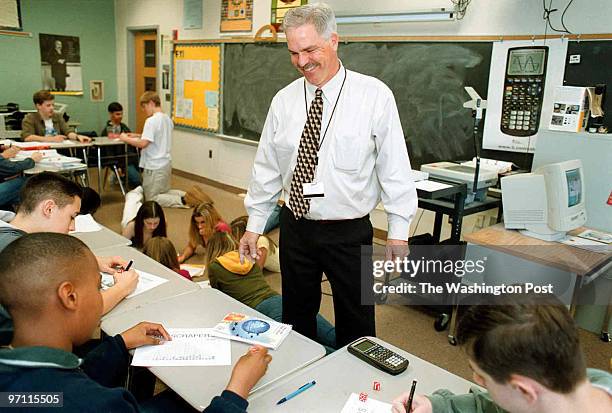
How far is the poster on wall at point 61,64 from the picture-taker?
7162 millimetres

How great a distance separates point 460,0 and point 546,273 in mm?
2190

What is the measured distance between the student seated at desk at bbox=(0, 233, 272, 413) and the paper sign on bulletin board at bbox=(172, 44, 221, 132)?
17.5ft

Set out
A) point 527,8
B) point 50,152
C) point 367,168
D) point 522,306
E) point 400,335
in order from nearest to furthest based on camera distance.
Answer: point 522,306
point 367,168
point 400,335
point 527,8
point 50,152

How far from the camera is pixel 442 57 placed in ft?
12.9

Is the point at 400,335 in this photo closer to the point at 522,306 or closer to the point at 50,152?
the point at 522,306

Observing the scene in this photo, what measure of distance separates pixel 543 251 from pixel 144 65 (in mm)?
6796

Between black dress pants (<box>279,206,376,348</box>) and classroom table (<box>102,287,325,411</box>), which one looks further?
black dress pants (<box>279,206,376,348</box>)

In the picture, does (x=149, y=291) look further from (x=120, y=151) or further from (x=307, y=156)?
(x=120, y=151)

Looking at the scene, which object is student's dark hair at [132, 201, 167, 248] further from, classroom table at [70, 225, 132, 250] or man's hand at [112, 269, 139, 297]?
man's hand at [112, 269, 139, 297]

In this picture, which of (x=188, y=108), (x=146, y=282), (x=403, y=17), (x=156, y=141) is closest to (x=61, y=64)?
(x=188, y=108)

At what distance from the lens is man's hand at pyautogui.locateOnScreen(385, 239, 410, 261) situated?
1847 mm

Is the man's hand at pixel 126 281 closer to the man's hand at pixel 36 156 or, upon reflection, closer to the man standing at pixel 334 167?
the man standing at pixel 334 167

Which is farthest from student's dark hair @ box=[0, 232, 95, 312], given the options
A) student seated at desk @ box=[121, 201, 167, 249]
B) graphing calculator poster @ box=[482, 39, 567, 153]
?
graphing calculator poster @ box=[482, 39, 567, 153]

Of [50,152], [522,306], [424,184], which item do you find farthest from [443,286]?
[50,152]
